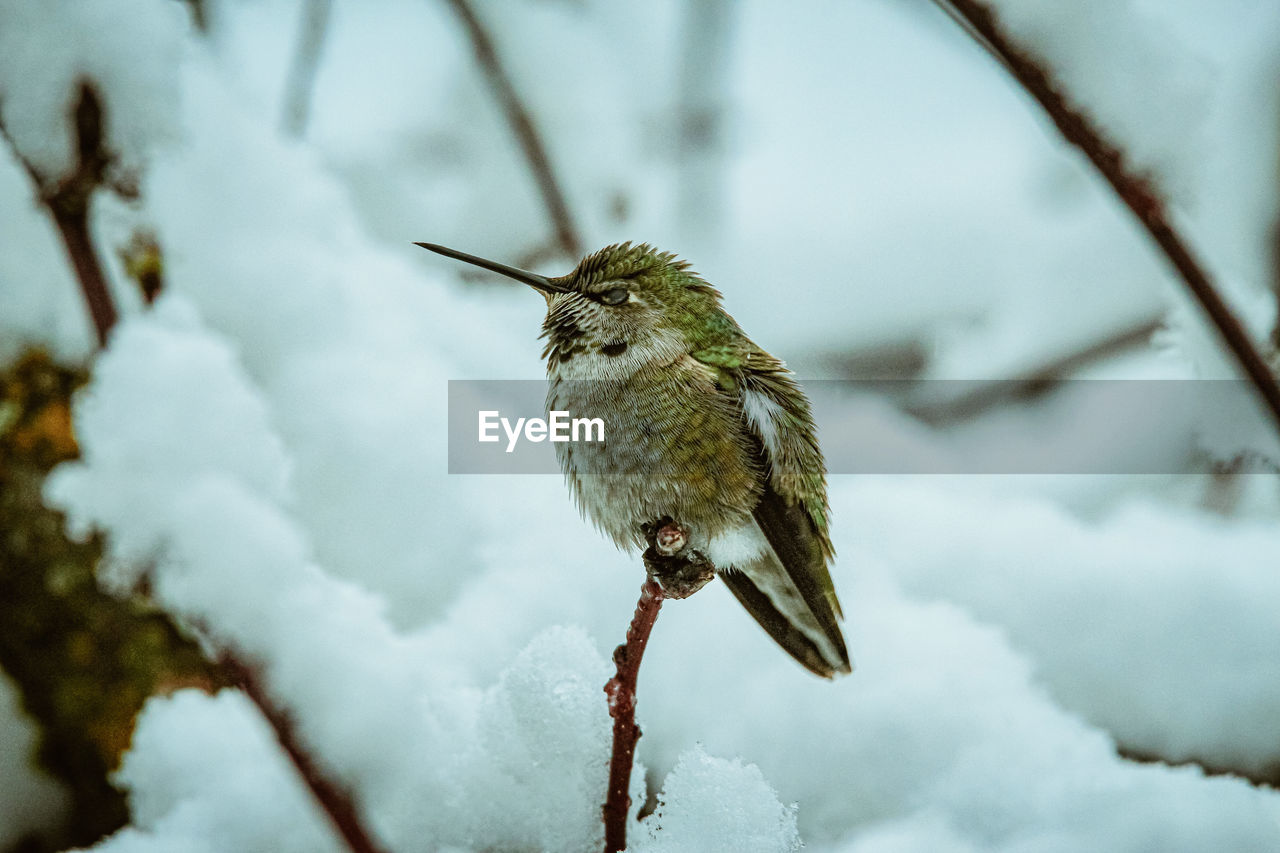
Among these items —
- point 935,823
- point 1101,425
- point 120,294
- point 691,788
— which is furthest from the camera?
point 1101,425

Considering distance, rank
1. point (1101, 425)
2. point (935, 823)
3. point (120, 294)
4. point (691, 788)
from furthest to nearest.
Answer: point (1101, 425)
point (120, 294)
point (935, 823)
point (691, 788)

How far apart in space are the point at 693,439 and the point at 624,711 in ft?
0.53

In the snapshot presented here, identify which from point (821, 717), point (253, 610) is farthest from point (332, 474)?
point (821, 717)

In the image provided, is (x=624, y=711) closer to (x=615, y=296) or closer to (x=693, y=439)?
(x=693, y=439)

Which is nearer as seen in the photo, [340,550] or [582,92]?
[340,550]

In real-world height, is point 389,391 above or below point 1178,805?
above

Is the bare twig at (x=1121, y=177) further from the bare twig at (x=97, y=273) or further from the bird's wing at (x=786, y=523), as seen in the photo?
the bare twig at (x=97, y=273)

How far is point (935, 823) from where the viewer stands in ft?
1.73

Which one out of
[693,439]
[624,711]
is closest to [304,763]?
[624,711]

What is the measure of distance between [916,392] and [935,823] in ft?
2.00

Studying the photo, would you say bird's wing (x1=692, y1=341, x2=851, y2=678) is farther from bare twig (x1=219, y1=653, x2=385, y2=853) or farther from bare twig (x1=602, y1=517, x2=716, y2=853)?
bare twig (x1=219, y1=653, x2=385, y2=853)

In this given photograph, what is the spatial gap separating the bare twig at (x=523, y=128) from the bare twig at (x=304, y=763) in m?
0.55

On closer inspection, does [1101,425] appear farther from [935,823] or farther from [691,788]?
[691,788]

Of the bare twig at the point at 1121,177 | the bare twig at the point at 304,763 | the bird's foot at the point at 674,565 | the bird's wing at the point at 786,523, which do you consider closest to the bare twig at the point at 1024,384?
the bare twig at the point at 1121,177
